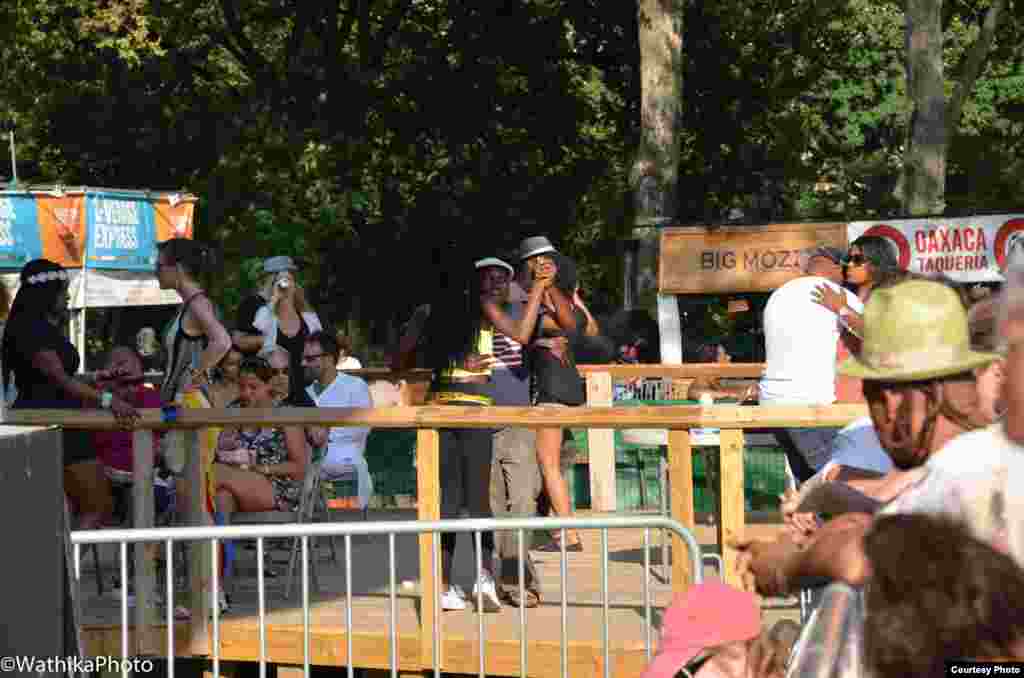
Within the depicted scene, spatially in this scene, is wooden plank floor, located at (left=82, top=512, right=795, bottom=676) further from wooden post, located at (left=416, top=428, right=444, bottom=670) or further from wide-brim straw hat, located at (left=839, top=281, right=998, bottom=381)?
wide-brim straw hat, located at (left=839, top=281, right=998, bottom=381)

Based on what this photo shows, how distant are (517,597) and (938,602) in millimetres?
6596

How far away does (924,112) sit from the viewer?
910 inches

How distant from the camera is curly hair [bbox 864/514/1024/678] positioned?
2.92 meters

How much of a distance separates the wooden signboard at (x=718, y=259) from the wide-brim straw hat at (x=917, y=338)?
1648 cm

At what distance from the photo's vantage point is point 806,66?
3550cm

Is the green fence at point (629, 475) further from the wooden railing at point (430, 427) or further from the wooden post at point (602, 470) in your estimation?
the wooden railing at point (430, 427)

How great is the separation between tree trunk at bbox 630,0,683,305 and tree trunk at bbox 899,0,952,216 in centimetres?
264

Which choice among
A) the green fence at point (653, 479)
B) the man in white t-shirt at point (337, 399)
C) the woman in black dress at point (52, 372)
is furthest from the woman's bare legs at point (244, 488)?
the green fence at point (653, 479)

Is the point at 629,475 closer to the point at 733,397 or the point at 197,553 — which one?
the point at 733,397

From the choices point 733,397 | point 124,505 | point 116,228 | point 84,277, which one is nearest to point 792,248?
point 733,397

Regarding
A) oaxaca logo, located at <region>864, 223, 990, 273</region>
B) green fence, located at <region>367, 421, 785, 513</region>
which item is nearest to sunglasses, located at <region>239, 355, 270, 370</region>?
green fence, located at <region>367, 421, 785, 513</region>

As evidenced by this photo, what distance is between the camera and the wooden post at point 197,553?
8.80 meters

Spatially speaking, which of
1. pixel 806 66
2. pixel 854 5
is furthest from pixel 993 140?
pixel 806 66

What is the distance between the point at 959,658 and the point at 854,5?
37.8 metres
